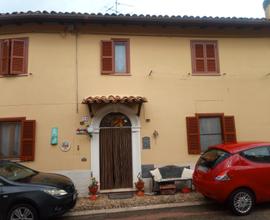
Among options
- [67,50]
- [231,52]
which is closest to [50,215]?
[67,50]

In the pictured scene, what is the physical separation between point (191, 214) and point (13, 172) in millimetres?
4726

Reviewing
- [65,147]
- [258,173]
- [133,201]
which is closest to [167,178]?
[133,201]

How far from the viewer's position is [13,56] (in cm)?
1005

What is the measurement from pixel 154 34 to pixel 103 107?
11.3 feet

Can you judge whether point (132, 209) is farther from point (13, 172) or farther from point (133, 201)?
point (13, 172)

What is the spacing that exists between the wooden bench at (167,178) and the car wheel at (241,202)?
2.66 meters

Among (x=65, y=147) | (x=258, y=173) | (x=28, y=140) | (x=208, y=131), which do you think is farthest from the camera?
(x=208, y=131)

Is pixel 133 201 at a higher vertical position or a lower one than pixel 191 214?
higher

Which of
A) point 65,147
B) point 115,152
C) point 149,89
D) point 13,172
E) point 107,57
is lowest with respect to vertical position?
point 13,172

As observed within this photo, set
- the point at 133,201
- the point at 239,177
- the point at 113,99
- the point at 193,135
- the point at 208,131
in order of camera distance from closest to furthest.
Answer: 1. the point at 239,177
2. the point at 133,201
3. the point at 113,99
4. the point at 193,135
5. the point at 208,131

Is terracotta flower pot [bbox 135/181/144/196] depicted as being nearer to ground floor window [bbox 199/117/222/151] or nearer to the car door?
ground floor window [bbox 199/117/222/151]

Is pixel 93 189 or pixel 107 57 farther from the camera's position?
pixel 107 57

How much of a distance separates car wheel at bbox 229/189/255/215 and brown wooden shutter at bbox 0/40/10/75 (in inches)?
328

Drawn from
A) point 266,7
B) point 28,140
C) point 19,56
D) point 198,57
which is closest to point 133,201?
point 28,140
